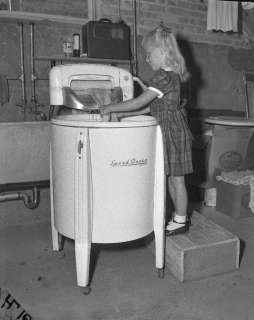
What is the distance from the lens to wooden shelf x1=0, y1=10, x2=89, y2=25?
7.61 ft

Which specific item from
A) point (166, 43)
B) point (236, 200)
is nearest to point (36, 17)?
point (166, 43)

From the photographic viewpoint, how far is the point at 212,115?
10.9ft

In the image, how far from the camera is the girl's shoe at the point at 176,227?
198cm

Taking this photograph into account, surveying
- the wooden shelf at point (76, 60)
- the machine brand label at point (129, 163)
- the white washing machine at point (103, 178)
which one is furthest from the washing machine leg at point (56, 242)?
the wooden shelf at point (76, 60)

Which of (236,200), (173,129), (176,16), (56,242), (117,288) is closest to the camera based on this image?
(117,288)

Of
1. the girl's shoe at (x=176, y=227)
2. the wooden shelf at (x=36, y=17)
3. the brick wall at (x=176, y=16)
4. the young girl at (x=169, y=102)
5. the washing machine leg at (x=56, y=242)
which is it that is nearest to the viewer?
the young girl at (x=169, y=102)

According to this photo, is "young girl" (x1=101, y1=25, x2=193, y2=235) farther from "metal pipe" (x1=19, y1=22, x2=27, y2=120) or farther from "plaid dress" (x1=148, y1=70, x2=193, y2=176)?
"metal pipe" (x1=19, y1=22, x2=27, y2=120)

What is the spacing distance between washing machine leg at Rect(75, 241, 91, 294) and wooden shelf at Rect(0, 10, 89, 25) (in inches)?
60.2

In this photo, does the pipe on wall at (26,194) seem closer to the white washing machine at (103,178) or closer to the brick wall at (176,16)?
the white washing machine at (103,178)

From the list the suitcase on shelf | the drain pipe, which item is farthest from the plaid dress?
the drain pipe

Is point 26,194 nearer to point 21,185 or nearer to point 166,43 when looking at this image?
point 21,185

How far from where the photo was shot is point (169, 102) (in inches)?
74.0

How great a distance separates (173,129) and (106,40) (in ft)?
3.07

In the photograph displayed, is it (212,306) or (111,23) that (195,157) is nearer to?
(111,23)
